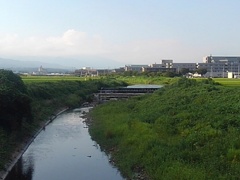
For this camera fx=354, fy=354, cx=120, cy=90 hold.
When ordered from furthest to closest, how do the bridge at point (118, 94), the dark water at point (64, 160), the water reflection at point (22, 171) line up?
the bridge at point (118, 94) < the dark water at point (64, 160) < the water reflection at point (22, 171)

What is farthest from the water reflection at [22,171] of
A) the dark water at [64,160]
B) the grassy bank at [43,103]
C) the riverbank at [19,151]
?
the grassy bank at [43,103]

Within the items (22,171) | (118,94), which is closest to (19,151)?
(22,171)

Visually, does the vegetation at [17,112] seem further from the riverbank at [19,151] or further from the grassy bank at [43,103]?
the riverbank at [19,151]

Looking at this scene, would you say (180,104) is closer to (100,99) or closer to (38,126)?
(38,126)

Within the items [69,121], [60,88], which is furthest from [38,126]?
[60,88]

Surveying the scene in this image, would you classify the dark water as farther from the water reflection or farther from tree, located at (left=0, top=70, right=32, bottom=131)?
tree, located at (left=0, top=70, right=32, bottom=131)

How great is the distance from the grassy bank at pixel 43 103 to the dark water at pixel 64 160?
27.5 inches

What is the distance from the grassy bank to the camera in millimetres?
16456

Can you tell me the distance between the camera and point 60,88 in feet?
140

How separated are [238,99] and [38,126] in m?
12.9

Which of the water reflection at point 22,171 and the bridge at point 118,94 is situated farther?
the bridge at point 118,94

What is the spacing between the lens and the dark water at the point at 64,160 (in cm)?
1380

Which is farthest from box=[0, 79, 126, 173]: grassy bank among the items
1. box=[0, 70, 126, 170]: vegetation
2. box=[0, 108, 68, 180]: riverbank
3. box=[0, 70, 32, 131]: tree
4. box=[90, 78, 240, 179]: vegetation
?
box=[90, 78, 240, 179]: vegetation

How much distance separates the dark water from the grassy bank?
70cm
